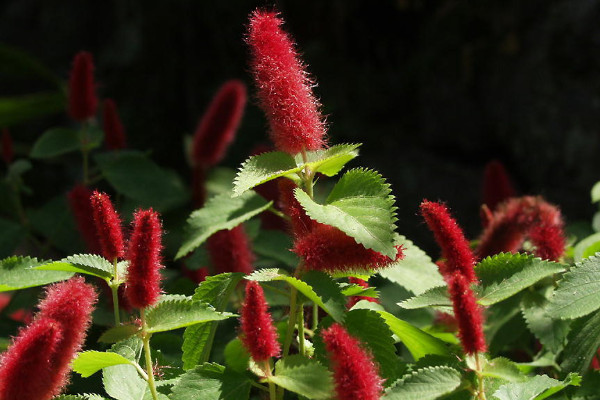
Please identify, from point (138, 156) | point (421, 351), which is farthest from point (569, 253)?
point (138, 156)

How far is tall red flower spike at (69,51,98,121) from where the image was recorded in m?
1.51

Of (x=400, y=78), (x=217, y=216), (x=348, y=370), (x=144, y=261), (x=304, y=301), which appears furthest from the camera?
(x=400, y=78)

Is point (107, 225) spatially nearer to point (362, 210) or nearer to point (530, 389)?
point (362, 210)

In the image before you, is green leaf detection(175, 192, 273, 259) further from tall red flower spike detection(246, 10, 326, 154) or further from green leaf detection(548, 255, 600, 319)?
green leaf detection(548, 255, 600, 319)

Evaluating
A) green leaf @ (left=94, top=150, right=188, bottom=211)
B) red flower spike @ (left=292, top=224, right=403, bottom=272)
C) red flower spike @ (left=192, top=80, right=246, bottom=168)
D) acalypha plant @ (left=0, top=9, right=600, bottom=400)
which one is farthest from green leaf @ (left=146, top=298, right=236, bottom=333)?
red flower spike @ (left=192, top=80, right=246, bottom=168)

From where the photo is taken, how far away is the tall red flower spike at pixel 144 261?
2.55 feet

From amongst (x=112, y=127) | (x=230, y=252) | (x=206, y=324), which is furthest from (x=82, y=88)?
(x=206, y=324)

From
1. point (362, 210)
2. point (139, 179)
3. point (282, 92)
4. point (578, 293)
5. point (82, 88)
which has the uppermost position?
point (82, 88)

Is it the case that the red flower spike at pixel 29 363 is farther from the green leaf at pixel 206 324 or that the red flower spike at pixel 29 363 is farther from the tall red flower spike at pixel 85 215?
the tall red flower spike at pixel 85 215

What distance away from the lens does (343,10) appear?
9.77ft

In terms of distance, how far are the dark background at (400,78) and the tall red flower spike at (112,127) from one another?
1047 millimetres

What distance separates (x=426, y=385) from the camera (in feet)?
2.51

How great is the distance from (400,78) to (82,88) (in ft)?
5.39

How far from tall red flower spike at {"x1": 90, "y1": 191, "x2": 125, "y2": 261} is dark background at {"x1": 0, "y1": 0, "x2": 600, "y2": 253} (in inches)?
70.1
